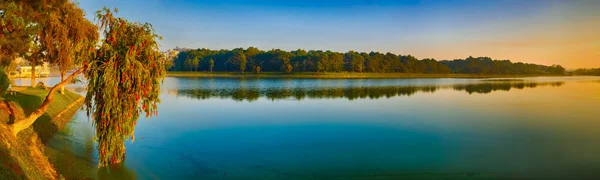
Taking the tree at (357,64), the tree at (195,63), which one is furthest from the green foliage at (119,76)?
the tree at (195,63)

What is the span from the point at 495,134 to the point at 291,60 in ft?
444

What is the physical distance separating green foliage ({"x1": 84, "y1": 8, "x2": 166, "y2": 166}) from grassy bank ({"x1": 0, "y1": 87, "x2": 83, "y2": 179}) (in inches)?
76.9

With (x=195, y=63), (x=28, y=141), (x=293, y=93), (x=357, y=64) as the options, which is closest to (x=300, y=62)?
(x=357, y=64)

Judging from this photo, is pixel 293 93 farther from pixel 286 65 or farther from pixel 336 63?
pixel 286 65

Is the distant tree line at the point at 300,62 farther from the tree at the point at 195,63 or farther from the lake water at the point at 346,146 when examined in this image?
the lake water at the point at 346,146

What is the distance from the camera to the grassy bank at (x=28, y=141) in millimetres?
8719

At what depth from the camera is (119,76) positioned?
1170cm

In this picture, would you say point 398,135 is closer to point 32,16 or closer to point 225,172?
point 225,172

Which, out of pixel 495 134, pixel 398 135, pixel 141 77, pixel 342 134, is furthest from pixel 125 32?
pixel 495 134

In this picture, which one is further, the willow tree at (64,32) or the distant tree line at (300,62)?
the distant tree line at (300,62)

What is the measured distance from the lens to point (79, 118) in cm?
2388

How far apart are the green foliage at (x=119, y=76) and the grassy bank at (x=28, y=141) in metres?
1.95

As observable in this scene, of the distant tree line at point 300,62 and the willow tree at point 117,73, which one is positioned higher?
the distant tree line at point 300,62

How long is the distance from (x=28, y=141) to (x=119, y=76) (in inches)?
178
